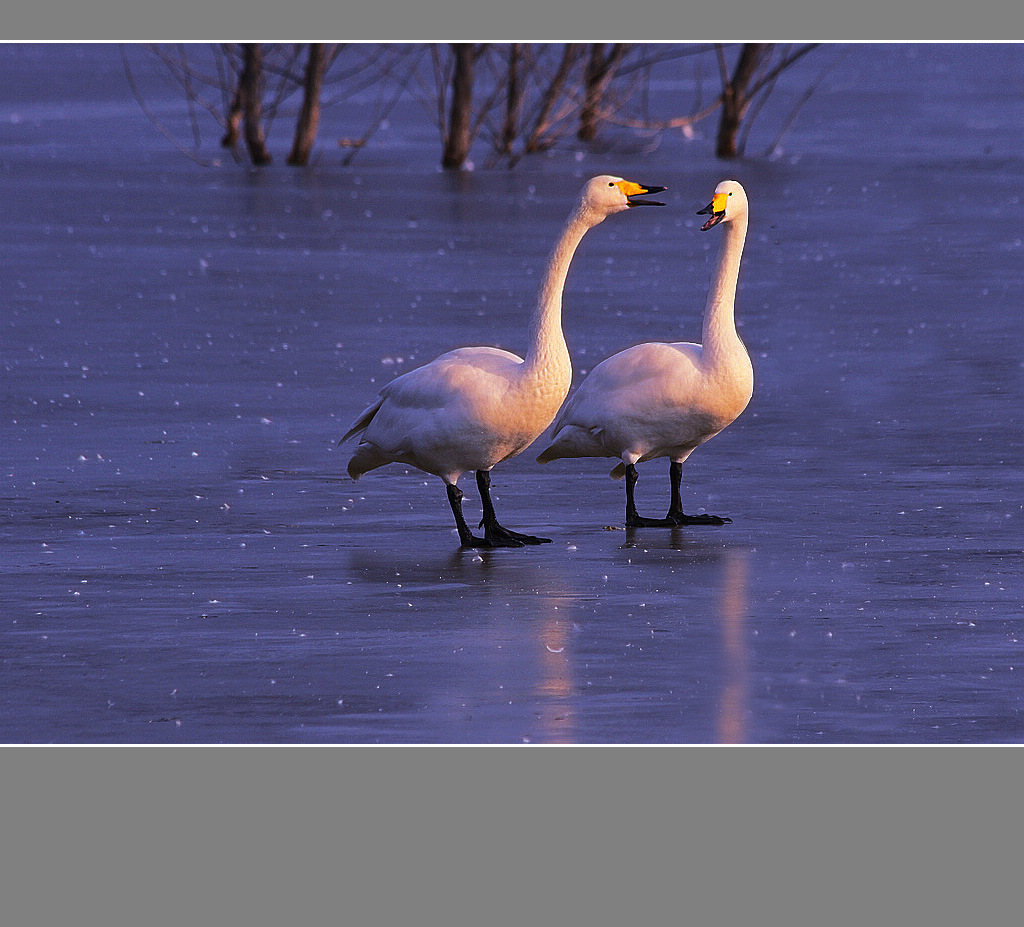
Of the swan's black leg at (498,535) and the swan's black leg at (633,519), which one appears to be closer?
the swan's black leg at (498,535)

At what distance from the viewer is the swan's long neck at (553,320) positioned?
8.55 meters

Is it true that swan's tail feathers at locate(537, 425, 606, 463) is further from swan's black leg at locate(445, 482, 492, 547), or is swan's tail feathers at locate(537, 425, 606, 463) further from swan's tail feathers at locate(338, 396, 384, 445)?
swan's tail feathers at locate(338, 396, 384, 445)

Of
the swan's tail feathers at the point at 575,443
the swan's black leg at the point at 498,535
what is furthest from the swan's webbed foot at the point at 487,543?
the swan's tail feathers at the point at 575,443

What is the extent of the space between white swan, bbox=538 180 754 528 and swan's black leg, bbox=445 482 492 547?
0.76 m

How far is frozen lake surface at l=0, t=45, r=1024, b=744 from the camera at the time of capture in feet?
21.1

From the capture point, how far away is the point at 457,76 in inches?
992

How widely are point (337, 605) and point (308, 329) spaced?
7316 mm

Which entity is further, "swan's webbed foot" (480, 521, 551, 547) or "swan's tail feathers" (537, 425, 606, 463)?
"swan's tail feathers" (537, 425, 606, 463)

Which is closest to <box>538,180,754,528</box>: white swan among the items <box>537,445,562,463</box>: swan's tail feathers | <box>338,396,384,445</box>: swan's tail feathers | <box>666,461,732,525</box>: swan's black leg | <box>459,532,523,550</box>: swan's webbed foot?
<box>666,461,732,525</box>: swan's black leg

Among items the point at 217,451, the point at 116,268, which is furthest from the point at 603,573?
the point at 116,268

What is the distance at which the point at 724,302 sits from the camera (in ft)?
30.4

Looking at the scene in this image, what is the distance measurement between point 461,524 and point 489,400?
58cm

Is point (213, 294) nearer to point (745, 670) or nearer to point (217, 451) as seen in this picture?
point (217, 451)

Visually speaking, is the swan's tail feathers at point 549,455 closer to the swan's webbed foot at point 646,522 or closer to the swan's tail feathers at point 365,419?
the swan's webbed foot at point 646,522
